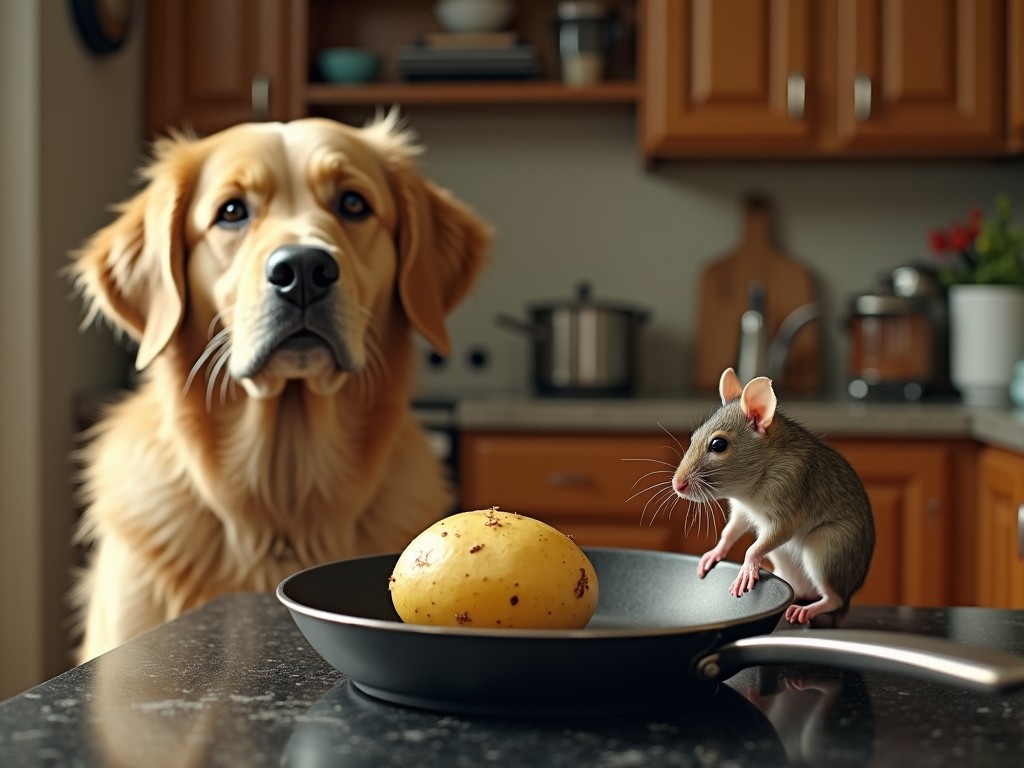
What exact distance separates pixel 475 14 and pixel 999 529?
1.95 metres

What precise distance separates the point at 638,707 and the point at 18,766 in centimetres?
29

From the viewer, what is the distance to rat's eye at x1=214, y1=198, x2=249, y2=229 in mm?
1708

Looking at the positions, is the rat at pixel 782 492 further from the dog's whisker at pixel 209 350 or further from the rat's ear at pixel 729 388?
the dog's whisker at pixel 209 350

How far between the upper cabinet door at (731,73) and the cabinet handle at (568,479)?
940mm

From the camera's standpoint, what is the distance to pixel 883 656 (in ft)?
1.71

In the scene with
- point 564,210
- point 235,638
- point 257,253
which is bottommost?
point 235,638

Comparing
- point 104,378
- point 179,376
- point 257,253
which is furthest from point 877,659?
point 104,378

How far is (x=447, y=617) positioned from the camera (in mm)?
626

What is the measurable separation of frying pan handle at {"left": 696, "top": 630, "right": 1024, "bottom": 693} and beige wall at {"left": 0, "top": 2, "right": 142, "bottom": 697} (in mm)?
2561

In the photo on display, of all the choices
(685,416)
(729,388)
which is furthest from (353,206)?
(685,416)

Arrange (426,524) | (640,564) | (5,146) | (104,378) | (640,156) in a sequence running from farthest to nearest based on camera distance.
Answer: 1. (640,156)
2. (104,378)
3. (5,146)
4. (426,524)
5. (640,564)

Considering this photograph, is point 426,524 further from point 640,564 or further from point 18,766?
point 18,766

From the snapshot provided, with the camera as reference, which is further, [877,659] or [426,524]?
[426,524]

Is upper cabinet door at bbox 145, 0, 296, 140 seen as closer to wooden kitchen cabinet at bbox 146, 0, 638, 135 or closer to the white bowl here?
wooden kitchen cabinet at bbox 146, 0, 638, 135
